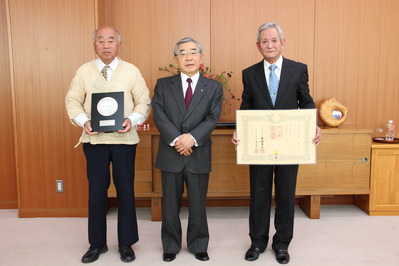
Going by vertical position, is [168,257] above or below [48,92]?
below

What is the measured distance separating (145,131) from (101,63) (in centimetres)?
96

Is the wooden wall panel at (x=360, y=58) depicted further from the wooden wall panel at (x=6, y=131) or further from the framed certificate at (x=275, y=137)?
the wooden wall panel at (x=6, y=131)

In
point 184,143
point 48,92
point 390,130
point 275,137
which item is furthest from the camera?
point 390,130

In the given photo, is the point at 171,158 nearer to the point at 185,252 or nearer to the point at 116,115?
the point at 116,115

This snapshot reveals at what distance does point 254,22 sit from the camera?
147 inches

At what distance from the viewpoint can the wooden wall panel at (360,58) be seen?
147 inches

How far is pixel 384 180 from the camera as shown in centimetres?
344

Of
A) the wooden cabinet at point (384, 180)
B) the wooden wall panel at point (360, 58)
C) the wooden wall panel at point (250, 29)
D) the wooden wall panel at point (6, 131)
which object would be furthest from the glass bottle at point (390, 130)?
the wooden wall panel at point (6, 131)

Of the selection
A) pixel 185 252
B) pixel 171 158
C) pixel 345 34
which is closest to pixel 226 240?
pixel 185 252

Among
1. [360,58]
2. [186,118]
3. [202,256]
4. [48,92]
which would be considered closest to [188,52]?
[186,118]

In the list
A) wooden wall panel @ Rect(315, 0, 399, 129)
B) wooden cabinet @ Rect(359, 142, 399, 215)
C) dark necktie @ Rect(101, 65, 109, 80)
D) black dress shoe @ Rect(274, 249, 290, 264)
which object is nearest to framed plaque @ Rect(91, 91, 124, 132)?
dark necktie @ Rect(101, 65, 109, 80)

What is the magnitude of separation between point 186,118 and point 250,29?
1719 mm

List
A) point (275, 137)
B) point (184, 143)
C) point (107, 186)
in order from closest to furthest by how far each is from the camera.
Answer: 1. point (184, 143)
2. point (275, 137)
3. point (107, 186)

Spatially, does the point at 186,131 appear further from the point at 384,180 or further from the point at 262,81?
the point at 384,180
